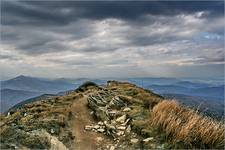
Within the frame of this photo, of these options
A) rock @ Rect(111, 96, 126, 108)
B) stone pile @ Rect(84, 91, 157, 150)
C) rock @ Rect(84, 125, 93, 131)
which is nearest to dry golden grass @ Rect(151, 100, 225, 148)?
stone pile @ Rect(84, 91, 157, 150)

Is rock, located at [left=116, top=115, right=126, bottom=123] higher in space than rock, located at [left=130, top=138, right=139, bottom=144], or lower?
higher

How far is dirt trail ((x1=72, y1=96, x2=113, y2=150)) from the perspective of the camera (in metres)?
17.5

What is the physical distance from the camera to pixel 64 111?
854 inches

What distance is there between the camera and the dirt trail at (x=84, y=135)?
17.5 metres

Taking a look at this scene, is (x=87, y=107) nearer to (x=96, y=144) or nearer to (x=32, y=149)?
(x=96, y=144)

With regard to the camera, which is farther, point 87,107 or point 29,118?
point 87,107

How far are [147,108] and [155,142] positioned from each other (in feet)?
21.4

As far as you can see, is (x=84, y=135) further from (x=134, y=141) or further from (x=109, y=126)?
(x=134, y=141)

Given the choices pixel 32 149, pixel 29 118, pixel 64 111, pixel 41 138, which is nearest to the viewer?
pixel 32 149

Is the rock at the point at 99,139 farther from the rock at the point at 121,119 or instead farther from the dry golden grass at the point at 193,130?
the dry golden grass at the point at 193,130

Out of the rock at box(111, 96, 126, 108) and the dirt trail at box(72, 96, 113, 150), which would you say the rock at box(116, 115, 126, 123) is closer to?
the dirt trail at box(72, 96, 113, 150)

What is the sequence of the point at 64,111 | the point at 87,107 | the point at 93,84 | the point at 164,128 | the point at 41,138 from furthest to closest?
the point at 93,84, the point at 87,107, the point at 64,111, the point at 164,128, the point at 41,138

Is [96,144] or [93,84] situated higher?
[93,84]

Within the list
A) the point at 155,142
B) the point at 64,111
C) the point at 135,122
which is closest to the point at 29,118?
the point at 64,111
